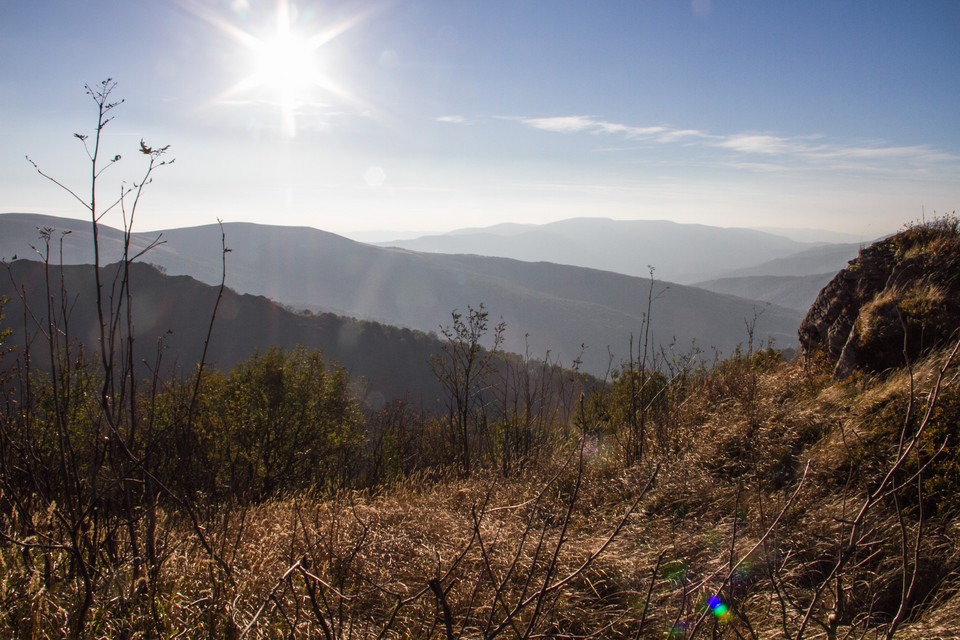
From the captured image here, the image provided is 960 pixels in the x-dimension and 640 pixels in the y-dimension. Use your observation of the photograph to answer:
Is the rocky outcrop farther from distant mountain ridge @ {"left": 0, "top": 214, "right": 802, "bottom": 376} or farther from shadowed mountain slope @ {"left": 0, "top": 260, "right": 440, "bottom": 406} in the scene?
distant mountain ridge @ {"left": 0, "top": 214, "right": 802, "bottom": 376}

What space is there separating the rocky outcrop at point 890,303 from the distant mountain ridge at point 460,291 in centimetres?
9989

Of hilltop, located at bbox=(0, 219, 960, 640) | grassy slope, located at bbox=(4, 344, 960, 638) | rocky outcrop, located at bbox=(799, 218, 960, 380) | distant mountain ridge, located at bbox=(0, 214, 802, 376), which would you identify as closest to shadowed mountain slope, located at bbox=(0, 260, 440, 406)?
distant mountain ridge, located at bbox=(0, 214, 802, 376)

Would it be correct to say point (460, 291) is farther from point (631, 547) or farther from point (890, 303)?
point (631, 547)

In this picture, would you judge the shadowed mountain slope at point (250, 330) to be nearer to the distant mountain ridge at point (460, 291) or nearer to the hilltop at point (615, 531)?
the distant mountain ridge at point (460, 291)

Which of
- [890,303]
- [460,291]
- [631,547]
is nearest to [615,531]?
[631,547]

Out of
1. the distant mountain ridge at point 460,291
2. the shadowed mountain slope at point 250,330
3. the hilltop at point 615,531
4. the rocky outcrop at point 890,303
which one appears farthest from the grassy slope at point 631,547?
the distant mountain ridge at point 460,291

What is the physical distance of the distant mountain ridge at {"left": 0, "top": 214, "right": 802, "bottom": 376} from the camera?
122 metres

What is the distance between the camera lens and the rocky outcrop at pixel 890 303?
15.2ft

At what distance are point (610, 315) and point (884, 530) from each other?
12914 cm

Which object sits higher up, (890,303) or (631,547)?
(890,303)

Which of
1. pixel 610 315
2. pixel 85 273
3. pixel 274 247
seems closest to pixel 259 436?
pixel 85 273

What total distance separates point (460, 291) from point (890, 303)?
14997cm

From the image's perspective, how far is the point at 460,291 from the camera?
507 feet

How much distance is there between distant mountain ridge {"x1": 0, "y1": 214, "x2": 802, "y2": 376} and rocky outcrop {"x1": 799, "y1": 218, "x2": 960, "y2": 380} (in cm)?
9989
